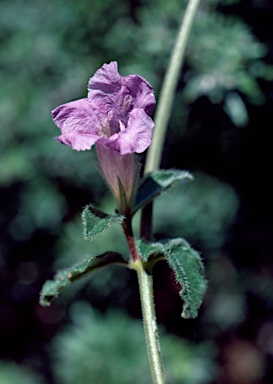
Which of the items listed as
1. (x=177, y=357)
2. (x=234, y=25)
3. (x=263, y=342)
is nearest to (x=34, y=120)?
(x=234, y=25)

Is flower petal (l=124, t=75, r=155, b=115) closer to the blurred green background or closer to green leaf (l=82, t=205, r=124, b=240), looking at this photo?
green leaf (l=82, t=205, r=124, b=240)

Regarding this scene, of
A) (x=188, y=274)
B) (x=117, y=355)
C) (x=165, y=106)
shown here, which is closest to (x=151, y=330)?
(x=188, y=274)

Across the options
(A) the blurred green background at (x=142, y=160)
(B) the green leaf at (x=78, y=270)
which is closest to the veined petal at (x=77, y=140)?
(B) the green leaf at (x=78, y=270)

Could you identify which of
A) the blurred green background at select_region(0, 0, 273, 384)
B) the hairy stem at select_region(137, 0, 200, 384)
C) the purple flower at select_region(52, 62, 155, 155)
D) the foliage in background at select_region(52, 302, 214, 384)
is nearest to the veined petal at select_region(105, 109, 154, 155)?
the purple flower at select_region(52, 62, 155, 155)

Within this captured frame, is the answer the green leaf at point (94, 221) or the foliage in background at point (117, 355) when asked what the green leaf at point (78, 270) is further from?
the foliage in background at point (117, 355)

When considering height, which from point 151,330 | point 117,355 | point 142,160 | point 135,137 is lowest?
point 117,355

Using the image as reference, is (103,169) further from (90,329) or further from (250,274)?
(250,274)

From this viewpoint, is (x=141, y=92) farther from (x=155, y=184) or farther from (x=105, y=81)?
(x=155, y=184)
